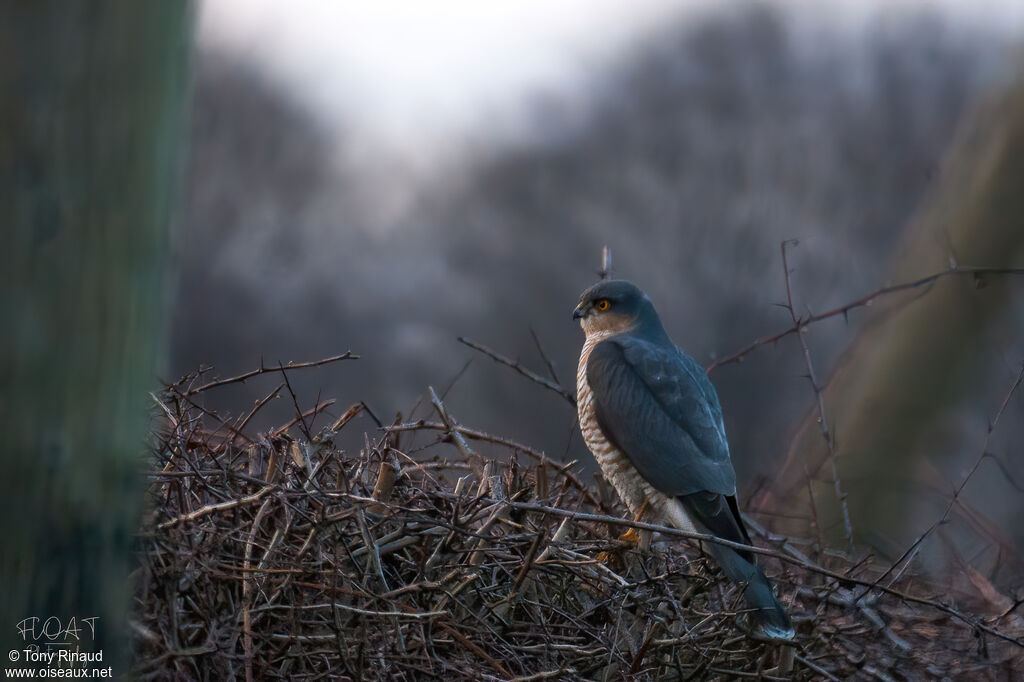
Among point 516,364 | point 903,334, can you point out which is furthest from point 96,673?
point 903,334

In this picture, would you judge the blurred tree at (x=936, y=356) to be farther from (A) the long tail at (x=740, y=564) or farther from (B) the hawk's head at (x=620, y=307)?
(A) the long tail at (x=740, y=564)

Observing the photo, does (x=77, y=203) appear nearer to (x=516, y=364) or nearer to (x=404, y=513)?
(x=404, y=513)

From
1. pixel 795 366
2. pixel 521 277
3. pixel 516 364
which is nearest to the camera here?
pixel 516 364

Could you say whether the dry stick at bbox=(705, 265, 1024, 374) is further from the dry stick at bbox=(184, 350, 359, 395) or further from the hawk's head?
the dry stick at bbox=(184, 350, 359, 395)

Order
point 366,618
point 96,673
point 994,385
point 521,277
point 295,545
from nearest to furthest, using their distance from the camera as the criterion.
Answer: point 96,673
point 366,618
point 295,545
point 994,385
point 521,277

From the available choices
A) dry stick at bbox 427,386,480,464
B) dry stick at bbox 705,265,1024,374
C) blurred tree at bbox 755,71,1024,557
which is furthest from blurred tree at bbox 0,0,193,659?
blurred tree at bbox 755,71,1024,557

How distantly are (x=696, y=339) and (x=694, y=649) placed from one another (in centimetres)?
546

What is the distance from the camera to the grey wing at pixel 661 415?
2.91 metres

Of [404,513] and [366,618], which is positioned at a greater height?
[404,513]

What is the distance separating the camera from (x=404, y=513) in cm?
184

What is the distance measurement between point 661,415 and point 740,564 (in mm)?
774

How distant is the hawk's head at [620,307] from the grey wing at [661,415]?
20 centimetres

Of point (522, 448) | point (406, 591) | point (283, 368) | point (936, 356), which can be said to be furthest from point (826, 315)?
point (936, 356)

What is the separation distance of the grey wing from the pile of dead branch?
538 mm
